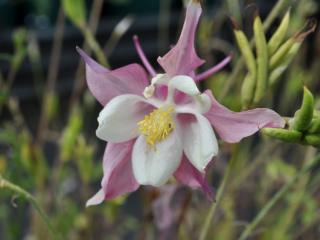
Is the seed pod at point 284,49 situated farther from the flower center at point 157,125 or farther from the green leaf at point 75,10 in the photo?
the green leaf at point 75,10

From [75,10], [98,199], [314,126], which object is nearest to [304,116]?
[314,126]

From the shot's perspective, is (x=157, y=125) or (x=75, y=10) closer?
(x=157, y=125)

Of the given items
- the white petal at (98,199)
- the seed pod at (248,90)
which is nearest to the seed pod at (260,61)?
the seed pod at (248,90)

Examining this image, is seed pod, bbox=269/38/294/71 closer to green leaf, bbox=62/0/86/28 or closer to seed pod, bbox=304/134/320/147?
seed pod, bbox=304/134/320/147

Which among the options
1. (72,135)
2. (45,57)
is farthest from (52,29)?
(72,135)

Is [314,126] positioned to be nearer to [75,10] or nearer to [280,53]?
[280,53]

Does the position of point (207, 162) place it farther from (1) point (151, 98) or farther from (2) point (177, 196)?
(2) point (177, 196)

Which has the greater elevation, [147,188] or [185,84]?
[185,84]

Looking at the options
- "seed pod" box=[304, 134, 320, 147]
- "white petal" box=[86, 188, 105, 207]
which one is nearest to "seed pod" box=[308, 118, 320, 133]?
"seed pod" box=[304, 134, 320, 147]
